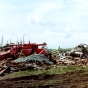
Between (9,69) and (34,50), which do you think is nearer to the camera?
(9,69)

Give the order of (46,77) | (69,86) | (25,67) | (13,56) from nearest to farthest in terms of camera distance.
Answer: (69,86) < (46,77) < (25,67) < (13,56)

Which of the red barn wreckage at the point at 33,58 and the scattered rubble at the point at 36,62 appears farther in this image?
the red barn wreckage at the point at 33,58

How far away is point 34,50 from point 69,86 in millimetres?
17576

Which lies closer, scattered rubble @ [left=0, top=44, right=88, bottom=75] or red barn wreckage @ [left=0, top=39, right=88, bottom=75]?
scattered rubble @ [left=0, top=44, right=88, bottom=75]

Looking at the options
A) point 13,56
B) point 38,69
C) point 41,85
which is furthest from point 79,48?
point 41,85

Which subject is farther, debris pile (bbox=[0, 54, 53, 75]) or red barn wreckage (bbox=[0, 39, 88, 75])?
red barn wreckage (bbox=[0, 39, 88, 75])

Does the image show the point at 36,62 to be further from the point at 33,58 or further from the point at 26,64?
the point at 26,64

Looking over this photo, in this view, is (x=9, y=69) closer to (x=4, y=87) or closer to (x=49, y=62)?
(x=49, y=62)

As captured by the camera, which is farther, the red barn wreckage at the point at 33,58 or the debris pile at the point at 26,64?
the red barn wreckage at the point at 33,58

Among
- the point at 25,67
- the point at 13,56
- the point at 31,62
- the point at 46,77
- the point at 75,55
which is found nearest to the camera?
the point at 46,77

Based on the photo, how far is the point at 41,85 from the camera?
46.4ft

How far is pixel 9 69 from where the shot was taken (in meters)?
22.0

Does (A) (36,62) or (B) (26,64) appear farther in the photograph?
(A) (36,62)

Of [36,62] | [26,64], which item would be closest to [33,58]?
[36,62]
